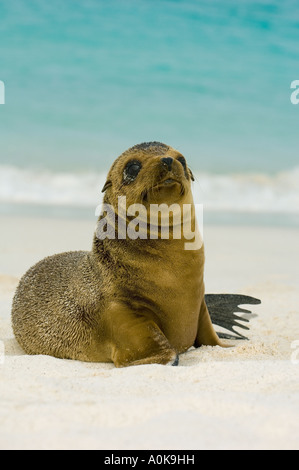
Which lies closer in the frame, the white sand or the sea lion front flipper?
the white sand

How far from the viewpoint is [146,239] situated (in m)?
4.80

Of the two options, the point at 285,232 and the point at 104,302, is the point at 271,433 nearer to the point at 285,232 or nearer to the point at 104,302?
→ the point at 104,302

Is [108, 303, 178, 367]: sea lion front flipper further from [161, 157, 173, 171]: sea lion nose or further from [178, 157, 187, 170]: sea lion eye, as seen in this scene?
[178, 157, 187, 170]: sea lion eye

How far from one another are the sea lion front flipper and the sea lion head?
2.86ft

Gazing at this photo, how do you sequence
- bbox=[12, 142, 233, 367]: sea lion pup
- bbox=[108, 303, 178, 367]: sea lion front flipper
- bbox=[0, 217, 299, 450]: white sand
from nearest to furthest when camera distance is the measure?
bbox=[0, 217, 299, 450]: white sand → bbox=[108, 303, 178, 367]: sea lion front flipper → bbox=[12, 142, 233, 367]: sea lion pup

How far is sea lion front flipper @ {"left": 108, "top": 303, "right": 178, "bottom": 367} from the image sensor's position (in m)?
4.39

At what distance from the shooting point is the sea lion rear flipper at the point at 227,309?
6133 millimetres

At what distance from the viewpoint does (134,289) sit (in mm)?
4723

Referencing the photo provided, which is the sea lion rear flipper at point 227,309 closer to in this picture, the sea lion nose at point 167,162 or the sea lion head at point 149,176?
the sea lion head at point 149,176

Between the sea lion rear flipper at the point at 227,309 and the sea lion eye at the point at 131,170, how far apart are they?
2066mm

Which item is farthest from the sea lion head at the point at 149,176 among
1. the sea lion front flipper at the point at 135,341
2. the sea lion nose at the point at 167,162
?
the sea lion front flipper at the point at 135,341

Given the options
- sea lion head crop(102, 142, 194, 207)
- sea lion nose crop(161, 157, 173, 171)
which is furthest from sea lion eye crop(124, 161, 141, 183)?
sea lion nose crop(161, 157, 173, 171)

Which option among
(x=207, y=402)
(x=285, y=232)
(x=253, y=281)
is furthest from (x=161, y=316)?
(x=285, y=232)
